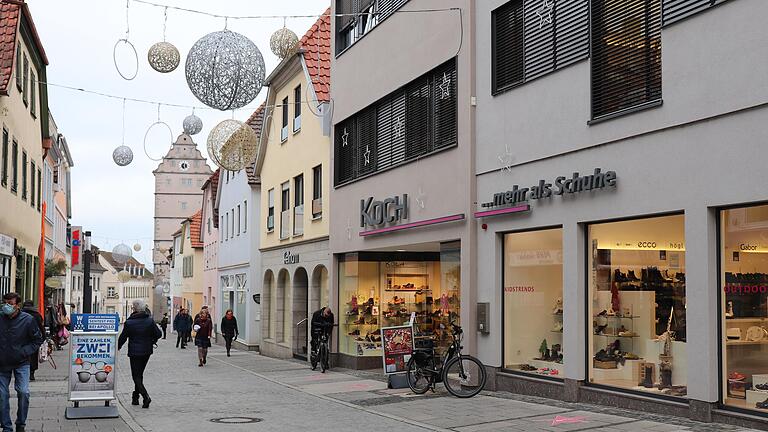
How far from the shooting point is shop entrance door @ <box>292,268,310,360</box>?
29.0 meters

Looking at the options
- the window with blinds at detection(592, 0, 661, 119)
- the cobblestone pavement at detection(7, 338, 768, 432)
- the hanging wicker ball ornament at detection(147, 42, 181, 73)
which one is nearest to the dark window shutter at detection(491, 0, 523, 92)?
the window with blinds at detection(592, 0, 661, 119)

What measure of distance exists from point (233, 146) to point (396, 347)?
7.24 meters

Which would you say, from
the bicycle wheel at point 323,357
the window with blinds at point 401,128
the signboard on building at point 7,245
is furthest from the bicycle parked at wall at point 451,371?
the signboard on building at point 7,245

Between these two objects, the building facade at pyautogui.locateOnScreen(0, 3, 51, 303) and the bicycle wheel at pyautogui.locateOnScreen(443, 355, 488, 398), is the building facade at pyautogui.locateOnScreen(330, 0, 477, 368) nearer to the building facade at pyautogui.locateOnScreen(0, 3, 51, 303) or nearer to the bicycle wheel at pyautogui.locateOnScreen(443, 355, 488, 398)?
the bicycle wheel at pyautogui.locateOnScreen(443, 355, 488, 398)

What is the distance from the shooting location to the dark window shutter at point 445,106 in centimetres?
1780

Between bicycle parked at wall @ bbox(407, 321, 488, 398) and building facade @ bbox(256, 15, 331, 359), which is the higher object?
building facade @ bbox(256, 15, 331, 359)

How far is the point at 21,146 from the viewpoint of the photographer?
2616 cm

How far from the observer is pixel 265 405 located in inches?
631

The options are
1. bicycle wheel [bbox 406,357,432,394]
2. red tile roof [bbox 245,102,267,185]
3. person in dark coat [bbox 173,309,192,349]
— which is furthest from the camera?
person in dark coat [bbox 173,309,192,349]

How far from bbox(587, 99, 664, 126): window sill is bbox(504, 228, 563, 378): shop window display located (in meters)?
1.98

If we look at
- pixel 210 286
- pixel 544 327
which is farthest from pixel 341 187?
pixel 210 286

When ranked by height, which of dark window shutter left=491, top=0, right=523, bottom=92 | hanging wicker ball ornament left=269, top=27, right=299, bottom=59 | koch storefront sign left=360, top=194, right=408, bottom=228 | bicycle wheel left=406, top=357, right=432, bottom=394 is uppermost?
hanging wicker ball ornament left=269, top=27, right=299, bottom=59

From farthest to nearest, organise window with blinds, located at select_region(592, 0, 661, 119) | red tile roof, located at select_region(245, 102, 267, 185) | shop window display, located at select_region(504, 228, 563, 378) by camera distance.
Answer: red tile roof, located at select_region(245, 102, 267, 185), shop window display, located at select_region(504, 228, 563, 378), window with blinds, located at select_region(592, 0, 661, 119)

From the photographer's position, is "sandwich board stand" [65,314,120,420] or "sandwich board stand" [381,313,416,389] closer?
"sandwich board stand" [65,314,120,420]
